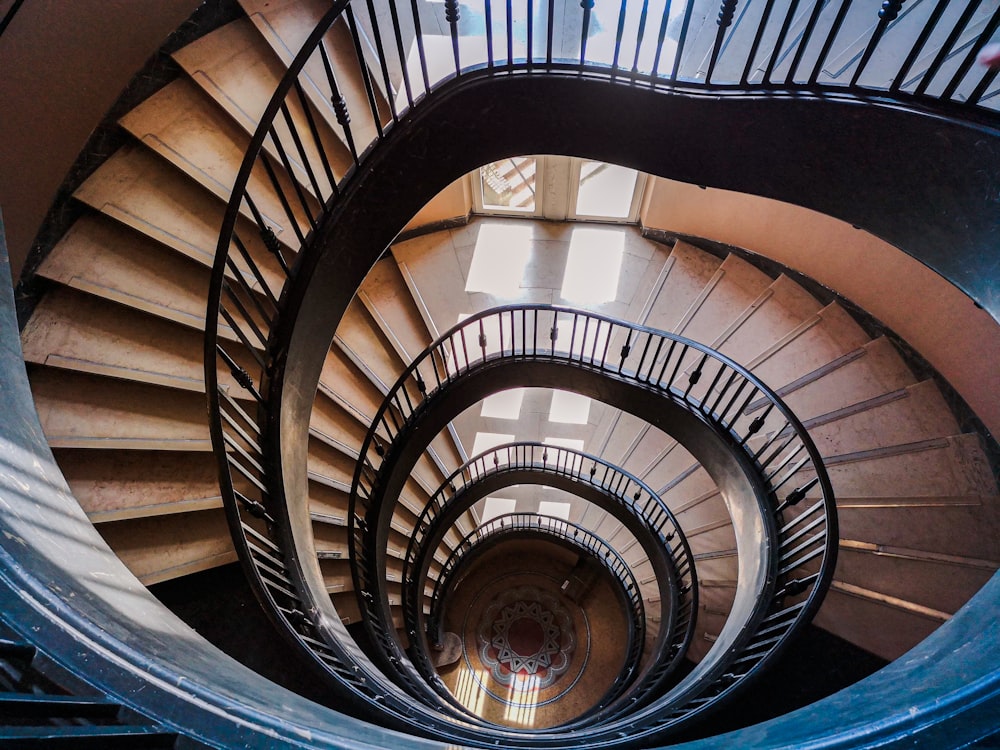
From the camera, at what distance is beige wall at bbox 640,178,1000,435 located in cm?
451

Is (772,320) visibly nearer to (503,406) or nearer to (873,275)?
(873,275)

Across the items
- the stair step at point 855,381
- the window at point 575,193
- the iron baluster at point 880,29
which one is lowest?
the iron baluster at point 880,29

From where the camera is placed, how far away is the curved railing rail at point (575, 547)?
28.1 feet

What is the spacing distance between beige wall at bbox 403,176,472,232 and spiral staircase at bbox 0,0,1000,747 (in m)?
1.37

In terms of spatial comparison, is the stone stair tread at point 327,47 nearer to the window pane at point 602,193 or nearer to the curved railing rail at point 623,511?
the window pane at point 602,193

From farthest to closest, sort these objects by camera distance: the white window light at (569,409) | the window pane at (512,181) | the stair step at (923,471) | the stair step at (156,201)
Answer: the window pane at (512,181) < the white window light at (569,409) < the stair step at (923,471) < the stair step at (156,201)

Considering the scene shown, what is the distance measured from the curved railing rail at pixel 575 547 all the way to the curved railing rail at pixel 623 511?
1.38 ft

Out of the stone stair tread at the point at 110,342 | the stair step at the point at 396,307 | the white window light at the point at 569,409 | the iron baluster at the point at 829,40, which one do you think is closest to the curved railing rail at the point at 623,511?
the white window light at the point at 569,409

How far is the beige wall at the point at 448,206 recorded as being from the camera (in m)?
7.23

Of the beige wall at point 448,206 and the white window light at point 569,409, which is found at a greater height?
the beige wall at point 448,206

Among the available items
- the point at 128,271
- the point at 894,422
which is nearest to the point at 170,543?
the point at 128,271

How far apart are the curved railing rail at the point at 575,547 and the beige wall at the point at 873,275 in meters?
5.20

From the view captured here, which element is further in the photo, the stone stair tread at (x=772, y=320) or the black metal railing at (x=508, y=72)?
the stone stair tread at (x=772, y=320)

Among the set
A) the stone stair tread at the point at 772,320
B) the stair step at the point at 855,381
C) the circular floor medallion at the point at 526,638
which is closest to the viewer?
the stair step at the point at 855,381
